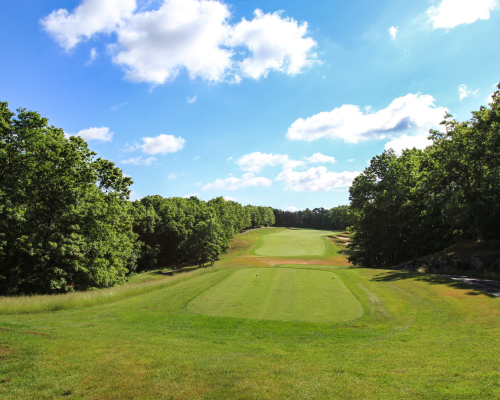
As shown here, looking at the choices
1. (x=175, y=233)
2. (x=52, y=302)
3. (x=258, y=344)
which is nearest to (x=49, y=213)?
(x=52, y=302)

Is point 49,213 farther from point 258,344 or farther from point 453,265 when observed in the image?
point 453,265

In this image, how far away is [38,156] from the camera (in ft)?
74.1

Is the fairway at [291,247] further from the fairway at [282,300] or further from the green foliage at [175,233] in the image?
the fairway at [282,300]

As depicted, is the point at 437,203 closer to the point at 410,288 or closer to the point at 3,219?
the point at 410,288

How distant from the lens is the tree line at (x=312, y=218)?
142 metres

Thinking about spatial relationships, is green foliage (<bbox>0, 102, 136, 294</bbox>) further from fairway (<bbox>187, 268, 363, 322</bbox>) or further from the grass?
the grass

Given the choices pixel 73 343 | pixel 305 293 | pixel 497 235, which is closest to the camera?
pixel 73 343

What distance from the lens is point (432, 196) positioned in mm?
34781

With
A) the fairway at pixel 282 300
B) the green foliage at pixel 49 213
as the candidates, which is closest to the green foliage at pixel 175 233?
the green foliage at pixel 49 213

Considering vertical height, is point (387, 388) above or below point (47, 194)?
below

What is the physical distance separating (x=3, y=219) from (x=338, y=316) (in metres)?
23.7

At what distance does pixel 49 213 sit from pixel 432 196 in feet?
134

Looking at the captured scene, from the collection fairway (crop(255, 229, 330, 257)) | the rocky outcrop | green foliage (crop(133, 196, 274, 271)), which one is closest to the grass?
fairway (crop(255, 229, 330, 257))

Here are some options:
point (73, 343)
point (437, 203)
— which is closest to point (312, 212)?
point (437, 203)
